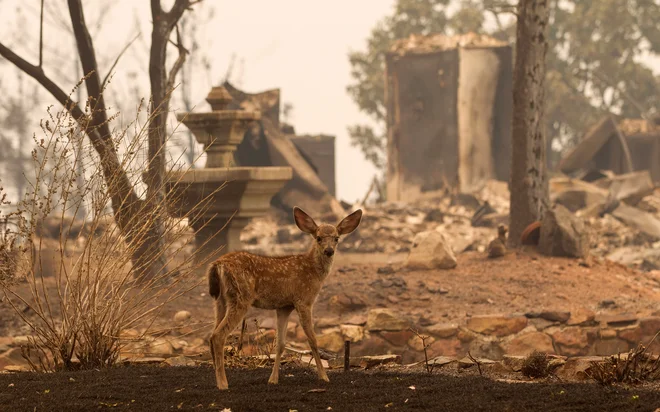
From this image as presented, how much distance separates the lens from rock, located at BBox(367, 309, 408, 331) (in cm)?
1288

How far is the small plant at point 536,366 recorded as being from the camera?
805 centimetres

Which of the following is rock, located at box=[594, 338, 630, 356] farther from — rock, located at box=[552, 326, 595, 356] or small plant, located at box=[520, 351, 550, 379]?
small plant, located at box=[520, 351, 550, 379]

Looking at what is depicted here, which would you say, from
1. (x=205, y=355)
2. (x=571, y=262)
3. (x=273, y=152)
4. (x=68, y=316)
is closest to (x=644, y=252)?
(x=571, y=262)

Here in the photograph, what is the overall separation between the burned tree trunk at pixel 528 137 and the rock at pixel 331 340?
20.2 ft

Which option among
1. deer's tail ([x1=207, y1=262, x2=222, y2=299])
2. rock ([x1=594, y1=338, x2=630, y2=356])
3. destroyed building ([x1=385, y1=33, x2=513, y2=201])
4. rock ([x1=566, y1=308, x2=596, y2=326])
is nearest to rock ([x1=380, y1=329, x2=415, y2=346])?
rock ([x1=566, y1=308, x2=596, y2=326])

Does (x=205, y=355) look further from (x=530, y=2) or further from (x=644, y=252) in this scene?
(x=644, y=252)

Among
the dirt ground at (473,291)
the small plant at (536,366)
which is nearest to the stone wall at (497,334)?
the dirt ground at (473,291)

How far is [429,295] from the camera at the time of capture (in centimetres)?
1434

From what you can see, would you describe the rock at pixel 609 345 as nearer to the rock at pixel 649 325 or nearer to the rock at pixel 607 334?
the rock at pixel 607 334

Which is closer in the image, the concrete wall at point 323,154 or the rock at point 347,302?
the rock at point 347,302

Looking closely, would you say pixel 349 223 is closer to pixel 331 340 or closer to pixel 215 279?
pixel 215 279

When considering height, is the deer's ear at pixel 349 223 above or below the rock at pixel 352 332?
above

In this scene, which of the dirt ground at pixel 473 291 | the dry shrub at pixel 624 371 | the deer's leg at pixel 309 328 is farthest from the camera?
the dirt ground at pixel 473 291

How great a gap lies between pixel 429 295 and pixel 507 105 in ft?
52.5
